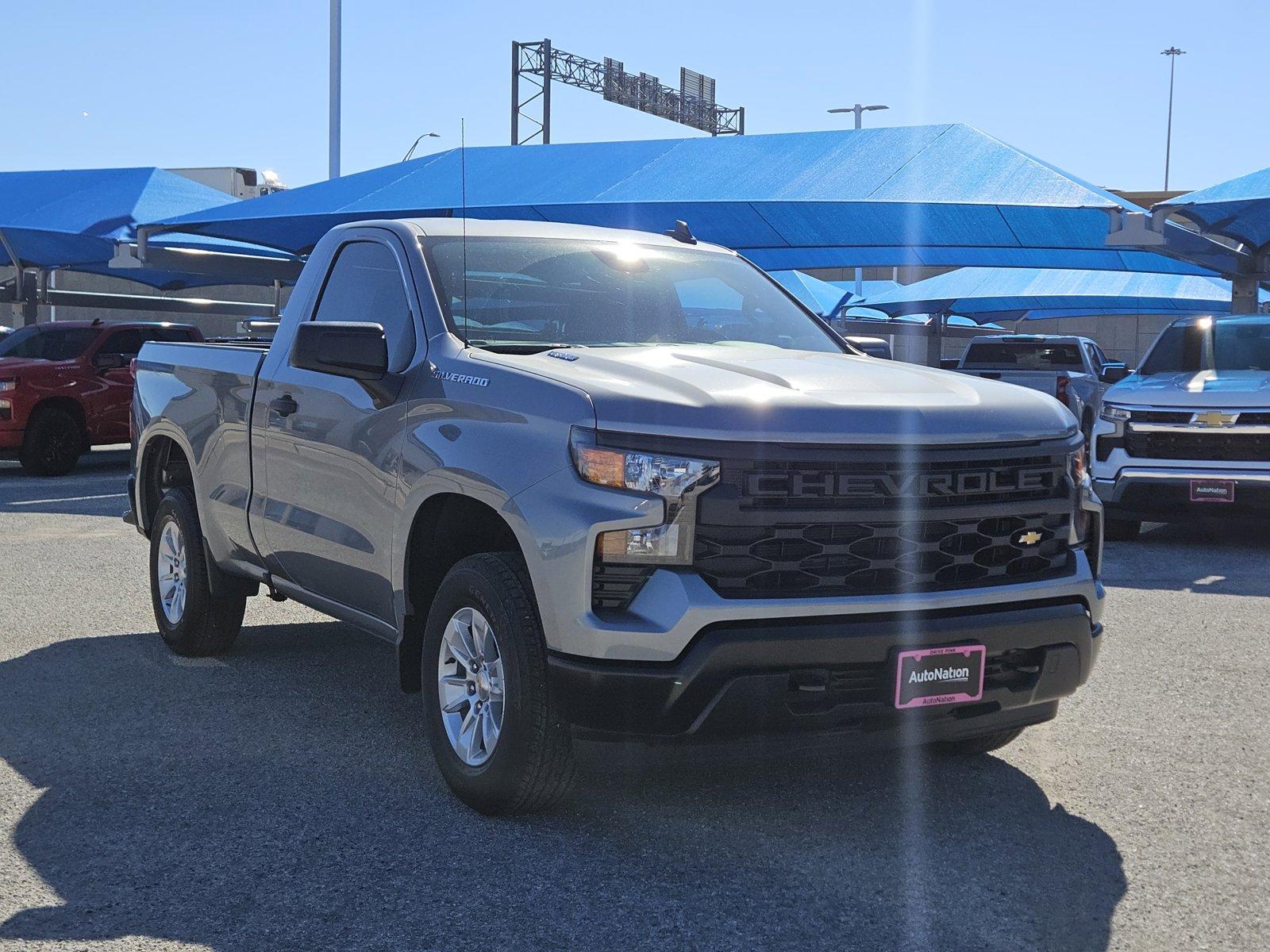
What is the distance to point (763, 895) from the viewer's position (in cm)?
387

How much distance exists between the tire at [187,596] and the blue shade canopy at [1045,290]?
2030cm

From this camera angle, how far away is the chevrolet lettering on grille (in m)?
4.00

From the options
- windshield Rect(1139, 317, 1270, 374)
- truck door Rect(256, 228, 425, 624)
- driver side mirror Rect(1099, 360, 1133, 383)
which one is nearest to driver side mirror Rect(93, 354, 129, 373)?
→ driver side mirror Rect(1099, 360, 1133, 383)

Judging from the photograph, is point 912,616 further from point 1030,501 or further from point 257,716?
point 257,716

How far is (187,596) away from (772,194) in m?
11.4

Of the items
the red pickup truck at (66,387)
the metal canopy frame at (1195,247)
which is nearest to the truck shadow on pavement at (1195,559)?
the metal canopy frame at (1195,247)

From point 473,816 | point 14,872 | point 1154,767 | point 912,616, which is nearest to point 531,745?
point 473,816

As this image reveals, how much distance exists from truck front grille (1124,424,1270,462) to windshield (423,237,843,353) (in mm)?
5962

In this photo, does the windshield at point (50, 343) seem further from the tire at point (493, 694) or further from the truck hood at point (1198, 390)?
the tire at point (493, 694)

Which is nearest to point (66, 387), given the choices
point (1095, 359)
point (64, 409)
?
point (64, 409)

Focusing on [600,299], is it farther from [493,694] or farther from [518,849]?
[518,849]

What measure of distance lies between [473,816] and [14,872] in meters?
1.29

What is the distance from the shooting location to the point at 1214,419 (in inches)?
427

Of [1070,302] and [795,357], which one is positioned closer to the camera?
[795,357]
